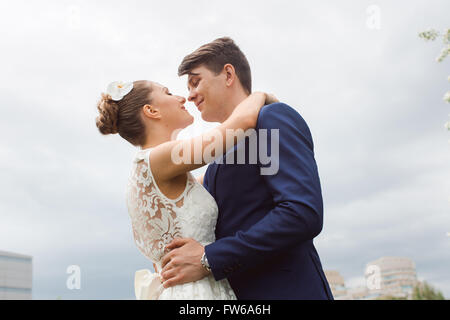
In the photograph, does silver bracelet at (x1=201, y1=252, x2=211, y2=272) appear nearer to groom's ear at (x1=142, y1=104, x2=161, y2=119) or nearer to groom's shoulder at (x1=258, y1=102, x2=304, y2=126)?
groom's shoulder at (x1=258, y1=102, x2=304, y2=126)

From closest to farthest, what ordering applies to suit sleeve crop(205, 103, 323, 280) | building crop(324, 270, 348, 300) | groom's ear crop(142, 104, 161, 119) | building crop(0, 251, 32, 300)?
suit sleeve crop(205, 103, 323, 280), groom's ear crop(142, 104, 161, 119), building crop(0, 251, 32, 300), building crop(324, 270, 348, 300)

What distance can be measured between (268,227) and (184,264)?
0.58 metres

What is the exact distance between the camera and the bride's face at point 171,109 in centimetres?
351

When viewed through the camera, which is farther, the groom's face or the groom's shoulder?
the groom's face

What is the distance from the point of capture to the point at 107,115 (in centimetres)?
356

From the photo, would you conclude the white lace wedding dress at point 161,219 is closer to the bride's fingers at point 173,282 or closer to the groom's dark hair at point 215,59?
the bride's fingers at point 173,282

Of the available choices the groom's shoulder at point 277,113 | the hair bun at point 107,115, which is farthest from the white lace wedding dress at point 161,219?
the groom's shoulder at point 277,113

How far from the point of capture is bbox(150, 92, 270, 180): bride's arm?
2.92 m

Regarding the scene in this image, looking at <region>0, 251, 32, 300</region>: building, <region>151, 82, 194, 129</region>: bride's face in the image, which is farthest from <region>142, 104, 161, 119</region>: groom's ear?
<region>0, 251, 32, 300</region>: building

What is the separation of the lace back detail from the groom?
122 mm

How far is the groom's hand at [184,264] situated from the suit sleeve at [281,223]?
90mm
